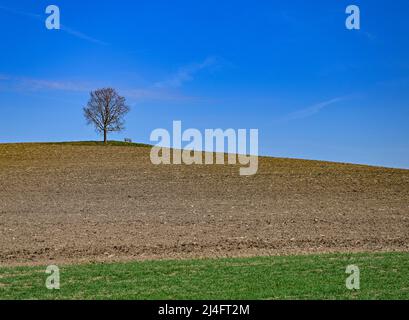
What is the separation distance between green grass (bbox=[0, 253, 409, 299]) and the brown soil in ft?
6.54

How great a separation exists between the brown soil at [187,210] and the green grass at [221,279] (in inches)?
78.5

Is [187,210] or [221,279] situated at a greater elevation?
[187,210]

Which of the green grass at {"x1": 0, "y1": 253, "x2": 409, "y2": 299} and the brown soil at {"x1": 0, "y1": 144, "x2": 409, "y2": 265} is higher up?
the brown soil at {"x1": 0, "y1": 144, "x2": 409, "y2": 265}

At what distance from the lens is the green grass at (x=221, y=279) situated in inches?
400

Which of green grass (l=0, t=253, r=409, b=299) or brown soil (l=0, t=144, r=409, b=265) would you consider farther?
brown soil (l=0, t=144, r=409, b=265)

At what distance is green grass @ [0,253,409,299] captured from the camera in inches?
400

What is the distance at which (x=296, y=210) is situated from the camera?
26.3 m

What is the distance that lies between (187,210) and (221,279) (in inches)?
576

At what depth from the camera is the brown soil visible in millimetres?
16953

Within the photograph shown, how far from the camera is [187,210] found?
2600cm

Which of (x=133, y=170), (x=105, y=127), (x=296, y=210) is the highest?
(x=105, y=127)

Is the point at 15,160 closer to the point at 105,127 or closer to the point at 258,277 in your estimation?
the point at 105,127
